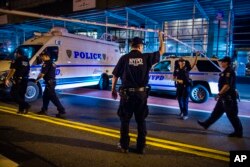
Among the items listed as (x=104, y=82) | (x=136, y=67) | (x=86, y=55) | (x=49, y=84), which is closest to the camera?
(x=136, y=67)

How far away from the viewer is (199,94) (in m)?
11.0

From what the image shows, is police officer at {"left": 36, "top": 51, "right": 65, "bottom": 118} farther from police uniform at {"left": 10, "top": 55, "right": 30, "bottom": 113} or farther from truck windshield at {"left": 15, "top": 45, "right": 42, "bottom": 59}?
truck windshield at {"left": 15, "top": 45, "right": 42, "bottom": 59}

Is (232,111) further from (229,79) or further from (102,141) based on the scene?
(102,141)

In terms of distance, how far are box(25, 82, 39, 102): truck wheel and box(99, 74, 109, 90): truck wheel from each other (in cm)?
456

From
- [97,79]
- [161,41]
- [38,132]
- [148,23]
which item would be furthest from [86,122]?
[148,23]

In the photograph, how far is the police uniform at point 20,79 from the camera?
7.84 meters

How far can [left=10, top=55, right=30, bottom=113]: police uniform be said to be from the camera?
25.7ft

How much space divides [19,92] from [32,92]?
2.07m

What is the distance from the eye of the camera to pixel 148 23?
67.1 ft

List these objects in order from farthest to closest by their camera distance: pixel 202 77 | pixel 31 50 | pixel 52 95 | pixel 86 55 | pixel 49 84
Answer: pixel 86 55 → pixel 202 77 → pixel 31 50 → pixel 49 84 → pixel 52 95

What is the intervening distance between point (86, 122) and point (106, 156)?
2.54 metres

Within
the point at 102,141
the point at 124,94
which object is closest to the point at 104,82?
the point at 102,141

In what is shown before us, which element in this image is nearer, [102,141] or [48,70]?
[102,141]

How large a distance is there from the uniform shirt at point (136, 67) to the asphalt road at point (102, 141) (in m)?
1.23
